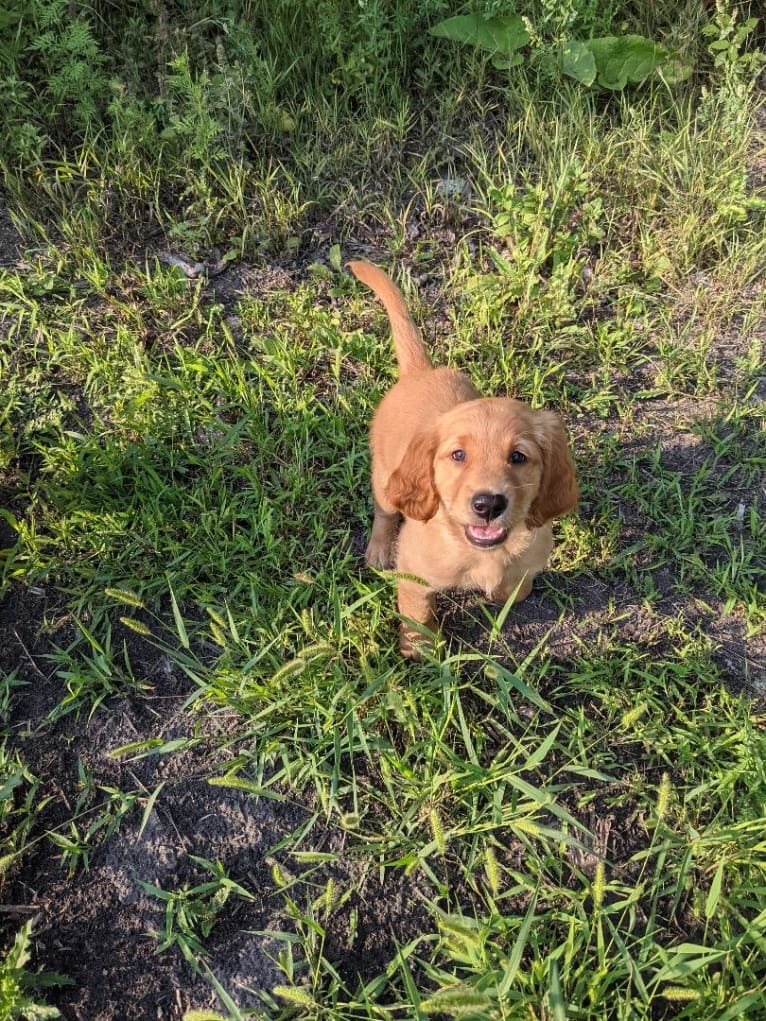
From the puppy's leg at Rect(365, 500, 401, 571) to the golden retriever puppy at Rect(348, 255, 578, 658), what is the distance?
25 cm

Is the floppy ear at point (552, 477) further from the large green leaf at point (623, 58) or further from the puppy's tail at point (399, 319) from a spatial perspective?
the large green leaf at point (623, 58)

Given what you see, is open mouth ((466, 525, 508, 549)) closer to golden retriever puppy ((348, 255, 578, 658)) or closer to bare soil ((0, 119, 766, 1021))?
golden retriever puppy ((348, 255, 578, 658))

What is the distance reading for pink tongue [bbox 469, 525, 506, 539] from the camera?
2045mm

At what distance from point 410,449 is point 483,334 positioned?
1.34m

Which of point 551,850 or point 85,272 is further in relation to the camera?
point 85,272

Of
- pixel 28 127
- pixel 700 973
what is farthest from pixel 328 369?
pixel 700 973

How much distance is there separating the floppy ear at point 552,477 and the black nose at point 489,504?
0.56ft

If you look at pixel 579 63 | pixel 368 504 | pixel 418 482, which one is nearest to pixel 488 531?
pixel 418 482

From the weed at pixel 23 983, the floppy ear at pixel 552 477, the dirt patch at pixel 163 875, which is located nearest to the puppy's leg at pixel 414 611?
the floppy ear at pixel 552 477

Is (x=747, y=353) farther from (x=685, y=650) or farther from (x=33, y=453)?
(x=33, y=453)

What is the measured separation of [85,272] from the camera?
10.9 feet

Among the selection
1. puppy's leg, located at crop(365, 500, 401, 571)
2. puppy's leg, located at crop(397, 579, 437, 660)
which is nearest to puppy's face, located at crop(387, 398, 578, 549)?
puppy's leg, located at crop(397, 579, 437, 660)

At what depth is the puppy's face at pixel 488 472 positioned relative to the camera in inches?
78.8

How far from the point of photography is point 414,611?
2389 millimetres
